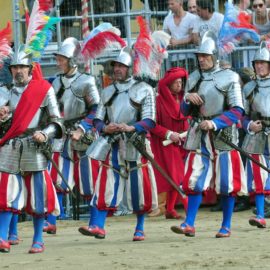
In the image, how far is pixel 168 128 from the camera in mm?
15242

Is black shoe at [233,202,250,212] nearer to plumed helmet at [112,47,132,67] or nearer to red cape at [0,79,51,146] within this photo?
plumed helmet at [112,47,132,67]

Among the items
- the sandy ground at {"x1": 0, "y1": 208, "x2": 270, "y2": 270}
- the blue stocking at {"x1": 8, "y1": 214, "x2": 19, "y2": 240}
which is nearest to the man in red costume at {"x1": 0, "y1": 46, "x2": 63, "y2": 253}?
the sandy ground at {"x1": 0, "y1": 208, "x2": 270, "y2": 270}

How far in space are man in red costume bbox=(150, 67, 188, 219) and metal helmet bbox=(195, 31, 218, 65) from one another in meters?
2.32

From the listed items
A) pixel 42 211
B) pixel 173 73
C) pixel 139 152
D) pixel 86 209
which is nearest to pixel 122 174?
pixel 139 152

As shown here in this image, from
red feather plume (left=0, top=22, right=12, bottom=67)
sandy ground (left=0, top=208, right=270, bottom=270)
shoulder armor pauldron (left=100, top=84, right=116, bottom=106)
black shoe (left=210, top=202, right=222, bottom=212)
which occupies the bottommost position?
black shoe (left=210, top=202, right=222, bottom=212)

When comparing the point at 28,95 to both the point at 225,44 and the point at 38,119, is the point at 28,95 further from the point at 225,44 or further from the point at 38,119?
the point at 225,44

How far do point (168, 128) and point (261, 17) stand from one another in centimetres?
199

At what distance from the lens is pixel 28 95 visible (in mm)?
11469

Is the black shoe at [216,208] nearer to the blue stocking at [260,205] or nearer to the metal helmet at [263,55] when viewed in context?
the blue stocking at [260,205]

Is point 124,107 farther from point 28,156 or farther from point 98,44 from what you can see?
point 98,44

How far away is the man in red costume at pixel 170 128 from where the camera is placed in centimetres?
1507

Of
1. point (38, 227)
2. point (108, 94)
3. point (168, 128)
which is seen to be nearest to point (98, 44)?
point (108, 94)

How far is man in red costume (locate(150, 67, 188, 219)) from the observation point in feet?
49.4

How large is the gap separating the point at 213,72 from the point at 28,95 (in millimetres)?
2016
